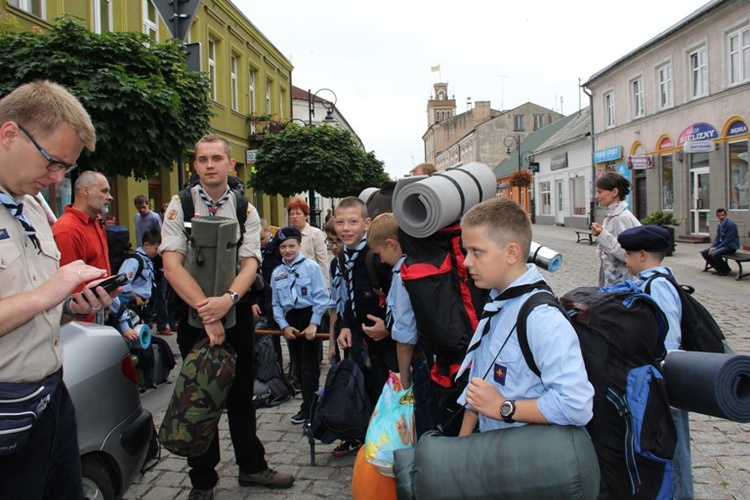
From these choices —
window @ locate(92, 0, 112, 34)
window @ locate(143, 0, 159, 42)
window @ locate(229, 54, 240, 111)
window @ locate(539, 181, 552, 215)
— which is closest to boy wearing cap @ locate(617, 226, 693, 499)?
window @ locate(92, 0, 112, 34)

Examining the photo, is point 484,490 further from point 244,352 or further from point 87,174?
point 87,174

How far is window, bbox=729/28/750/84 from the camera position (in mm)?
19750

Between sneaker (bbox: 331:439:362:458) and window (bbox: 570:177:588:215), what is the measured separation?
34.2 metres

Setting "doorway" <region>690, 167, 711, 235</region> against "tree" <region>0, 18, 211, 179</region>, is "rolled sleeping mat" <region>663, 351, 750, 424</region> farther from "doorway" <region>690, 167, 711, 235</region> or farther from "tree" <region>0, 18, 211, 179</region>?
"doorway" <region>690, 167, 711, 235</region>

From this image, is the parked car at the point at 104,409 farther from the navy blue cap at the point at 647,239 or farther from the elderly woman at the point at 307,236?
the elderly woman at the point at 307,236

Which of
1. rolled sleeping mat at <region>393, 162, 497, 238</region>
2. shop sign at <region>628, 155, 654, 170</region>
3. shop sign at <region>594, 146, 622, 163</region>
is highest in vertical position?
shop sign at <region>594, 146, 622, 163</region>

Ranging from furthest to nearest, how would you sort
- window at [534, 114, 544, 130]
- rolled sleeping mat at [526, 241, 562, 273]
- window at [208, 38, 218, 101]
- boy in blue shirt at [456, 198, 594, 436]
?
1. window at [534, 114, 544, 130]
2. window at [208, 38, 218, 101]
3. rolled sleeping mat at [526, 241, 562, 273]
4. boy in blue shirt at [456, 198, 594, 436]

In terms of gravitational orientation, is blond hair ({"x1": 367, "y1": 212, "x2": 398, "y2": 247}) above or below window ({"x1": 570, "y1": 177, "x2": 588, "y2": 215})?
below

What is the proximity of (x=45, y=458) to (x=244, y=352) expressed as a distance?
1.61 m

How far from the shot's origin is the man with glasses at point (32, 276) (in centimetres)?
Result: 180

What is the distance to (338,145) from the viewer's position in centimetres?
1948

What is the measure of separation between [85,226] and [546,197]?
41.9 m

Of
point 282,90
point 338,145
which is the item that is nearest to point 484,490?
point 338,145

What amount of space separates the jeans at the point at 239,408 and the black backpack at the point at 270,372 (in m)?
1.86
